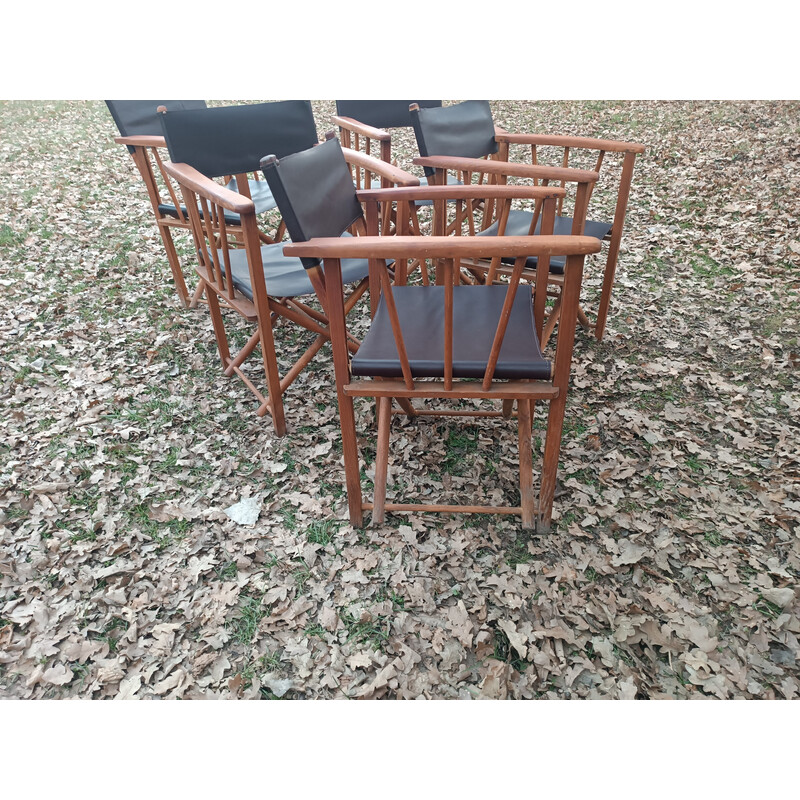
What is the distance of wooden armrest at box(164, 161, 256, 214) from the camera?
185cm

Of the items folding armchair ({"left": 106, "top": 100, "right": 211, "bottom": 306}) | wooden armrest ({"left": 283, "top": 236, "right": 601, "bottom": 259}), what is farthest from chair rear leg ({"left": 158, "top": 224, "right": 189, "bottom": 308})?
wooden armrest ({"left": 283, "top": 236, "right": 601, "bottom": 259})

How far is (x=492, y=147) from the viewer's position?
2770 mm

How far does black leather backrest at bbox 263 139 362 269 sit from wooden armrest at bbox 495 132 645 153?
1068 millimetres

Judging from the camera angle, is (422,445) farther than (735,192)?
No

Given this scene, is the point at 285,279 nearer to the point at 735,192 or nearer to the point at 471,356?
the point at 471,356

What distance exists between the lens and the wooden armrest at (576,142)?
96.4 inches

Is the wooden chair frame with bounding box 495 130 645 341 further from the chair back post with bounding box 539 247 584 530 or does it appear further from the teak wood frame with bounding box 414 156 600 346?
Result: the chair back post with bounding box 539 247 584 530

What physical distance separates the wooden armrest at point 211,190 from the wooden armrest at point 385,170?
0.55 metres

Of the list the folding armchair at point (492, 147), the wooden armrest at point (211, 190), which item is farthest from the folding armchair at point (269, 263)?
the folding armchair at point (492, 147)

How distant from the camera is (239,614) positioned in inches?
65.7

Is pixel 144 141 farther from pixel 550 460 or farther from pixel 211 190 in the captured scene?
pixel 550 460

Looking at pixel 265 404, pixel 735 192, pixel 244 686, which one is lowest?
pixel 244 686

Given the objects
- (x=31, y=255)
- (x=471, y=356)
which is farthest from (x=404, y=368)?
(x=31, y=255)

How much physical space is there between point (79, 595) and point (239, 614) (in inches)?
20.5
